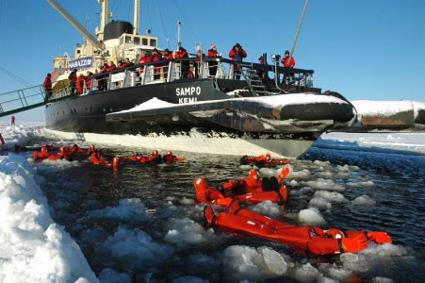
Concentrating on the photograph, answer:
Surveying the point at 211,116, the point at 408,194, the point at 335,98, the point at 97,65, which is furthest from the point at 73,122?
the point at 408,194

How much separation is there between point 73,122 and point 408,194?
1523cm

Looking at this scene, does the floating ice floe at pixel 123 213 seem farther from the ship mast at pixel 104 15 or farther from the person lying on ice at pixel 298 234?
the ship mast at pixel 104 15

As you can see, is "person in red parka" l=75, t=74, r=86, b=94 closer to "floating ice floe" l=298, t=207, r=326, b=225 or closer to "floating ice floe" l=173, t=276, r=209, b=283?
"floating ice floe" l=298, t=207, r=326, b=225

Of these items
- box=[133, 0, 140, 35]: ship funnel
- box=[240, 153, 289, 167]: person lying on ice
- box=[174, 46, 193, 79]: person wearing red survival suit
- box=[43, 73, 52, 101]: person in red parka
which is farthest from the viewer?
box=[133, 0, 140, 35]: ship funnel

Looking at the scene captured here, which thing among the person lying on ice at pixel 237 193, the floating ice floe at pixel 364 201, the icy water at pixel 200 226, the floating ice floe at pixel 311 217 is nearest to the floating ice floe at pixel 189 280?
the icy water at pixel 200 226

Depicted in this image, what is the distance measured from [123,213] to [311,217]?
8.16 ft

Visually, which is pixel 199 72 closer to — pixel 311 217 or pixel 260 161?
pixel 260 161

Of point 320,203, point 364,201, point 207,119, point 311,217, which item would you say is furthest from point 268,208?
point 207,119

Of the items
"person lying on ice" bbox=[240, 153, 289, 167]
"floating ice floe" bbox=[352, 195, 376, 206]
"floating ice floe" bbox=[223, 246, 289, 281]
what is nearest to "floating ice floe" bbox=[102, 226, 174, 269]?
"floating ice floe" bbox=[223, 246, 289, 281]

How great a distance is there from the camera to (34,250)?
251cm

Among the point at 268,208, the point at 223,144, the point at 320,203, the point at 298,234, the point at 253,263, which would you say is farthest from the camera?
the point at 223,144

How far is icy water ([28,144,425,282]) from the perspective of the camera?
3346mm

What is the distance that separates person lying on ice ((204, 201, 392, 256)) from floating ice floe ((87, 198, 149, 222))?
3.00 feet

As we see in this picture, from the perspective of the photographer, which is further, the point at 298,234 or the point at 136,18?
Answer: the point at 136,18
